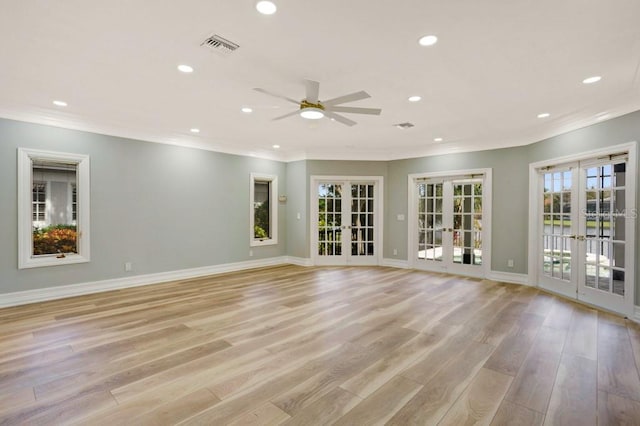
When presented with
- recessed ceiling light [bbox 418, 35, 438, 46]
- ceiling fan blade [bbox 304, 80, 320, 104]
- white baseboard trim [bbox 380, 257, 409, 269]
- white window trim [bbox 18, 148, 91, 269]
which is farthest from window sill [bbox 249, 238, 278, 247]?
recessed ceiling light [bbox 418, 35, 438, 46]

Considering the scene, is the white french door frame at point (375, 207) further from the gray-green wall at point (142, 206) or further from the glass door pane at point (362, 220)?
the gray-green wall at point (142, 206)

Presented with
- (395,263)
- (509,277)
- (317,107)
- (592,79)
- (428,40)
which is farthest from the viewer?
(395,263)

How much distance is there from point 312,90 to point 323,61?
420 millimetres

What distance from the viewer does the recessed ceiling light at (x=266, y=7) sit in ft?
7.22

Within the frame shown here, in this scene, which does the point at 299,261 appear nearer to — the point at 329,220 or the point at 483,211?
the point at 329,220

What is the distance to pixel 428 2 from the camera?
2.18 metres

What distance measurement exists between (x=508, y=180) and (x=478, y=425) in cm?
514

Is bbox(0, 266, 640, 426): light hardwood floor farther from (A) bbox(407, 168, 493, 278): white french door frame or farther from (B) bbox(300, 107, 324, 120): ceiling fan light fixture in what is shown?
(B) bbox(300, 107, 324, 120): ceiling fan light fixture

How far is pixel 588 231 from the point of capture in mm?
Result: 4582

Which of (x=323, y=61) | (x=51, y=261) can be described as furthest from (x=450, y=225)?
(x=51, y=261)

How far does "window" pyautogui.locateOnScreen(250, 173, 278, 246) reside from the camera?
7175mm

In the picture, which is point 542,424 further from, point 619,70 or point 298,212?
point 298,212

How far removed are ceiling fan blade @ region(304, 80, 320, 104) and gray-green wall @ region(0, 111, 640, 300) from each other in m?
3.55

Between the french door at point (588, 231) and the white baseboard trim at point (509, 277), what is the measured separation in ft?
0.86
